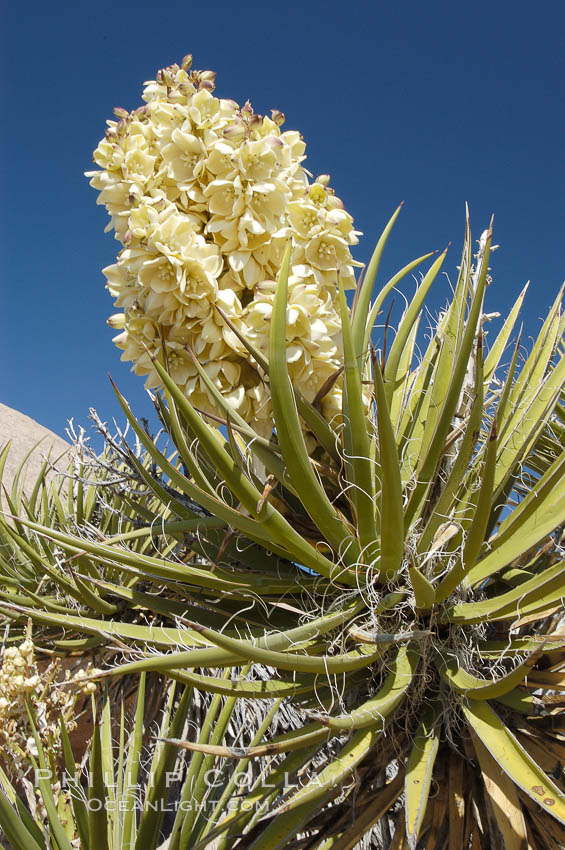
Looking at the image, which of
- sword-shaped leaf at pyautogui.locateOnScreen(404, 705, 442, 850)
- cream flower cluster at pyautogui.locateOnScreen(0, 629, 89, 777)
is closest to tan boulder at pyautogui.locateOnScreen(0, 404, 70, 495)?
cream flower cluster at pyautogui.locateOnScreen(0, 629, 89, 777)

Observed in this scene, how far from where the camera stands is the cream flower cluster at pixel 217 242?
1.37 metres

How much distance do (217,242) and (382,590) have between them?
0.86 metres

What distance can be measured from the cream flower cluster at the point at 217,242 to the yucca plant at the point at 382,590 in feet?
0.23

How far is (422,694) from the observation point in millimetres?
1413

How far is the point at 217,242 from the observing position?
1.47m

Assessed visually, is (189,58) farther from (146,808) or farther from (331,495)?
(146,808)

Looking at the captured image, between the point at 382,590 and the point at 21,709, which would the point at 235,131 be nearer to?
the point at 382,590

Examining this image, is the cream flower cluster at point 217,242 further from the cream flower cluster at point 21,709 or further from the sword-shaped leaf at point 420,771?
the cream flower cluster at point 21,709

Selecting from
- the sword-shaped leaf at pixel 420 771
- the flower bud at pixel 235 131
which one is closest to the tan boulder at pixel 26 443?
the flower bud at pixel 235 131

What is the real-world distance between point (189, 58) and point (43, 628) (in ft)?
7.88

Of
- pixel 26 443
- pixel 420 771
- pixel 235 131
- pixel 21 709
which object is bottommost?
pixel 21 709

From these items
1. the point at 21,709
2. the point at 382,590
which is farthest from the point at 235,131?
the point at 21,709

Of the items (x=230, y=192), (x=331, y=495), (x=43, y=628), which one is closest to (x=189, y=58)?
(x=230, y=192)

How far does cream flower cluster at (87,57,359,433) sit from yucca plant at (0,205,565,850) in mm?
69
